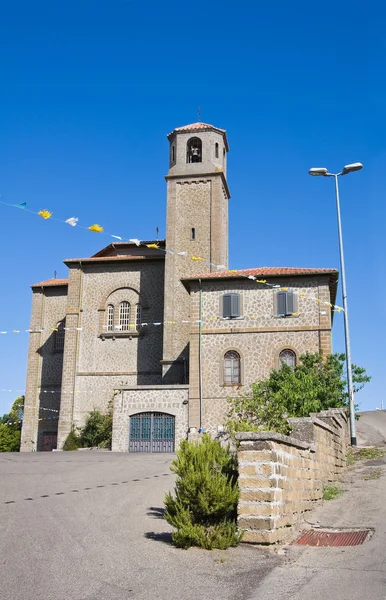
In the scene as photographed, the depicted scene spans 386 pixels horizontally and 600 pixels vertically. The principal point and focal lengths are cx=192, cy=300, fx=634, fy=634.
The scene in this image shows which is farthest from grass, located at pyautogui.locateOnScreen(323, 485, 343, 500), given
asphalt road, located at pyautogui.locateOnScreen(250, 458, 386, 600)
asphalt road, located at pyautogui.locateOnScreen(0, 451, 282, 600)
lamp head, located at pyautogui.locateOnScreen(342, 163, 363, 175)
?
lamp head, located at pyautogui.locateOnScreen(342, 163, 363, 175)

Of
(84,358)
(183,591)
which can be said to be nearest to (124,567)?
(183,591)

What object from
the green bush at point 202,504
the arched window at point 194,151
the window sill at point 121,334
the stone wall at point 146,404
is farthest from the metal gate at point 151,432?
the green bush at point 202,504

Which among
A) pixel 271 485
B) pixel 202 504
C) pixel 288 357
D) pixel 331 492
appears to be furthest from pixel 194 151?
pixel 202 504

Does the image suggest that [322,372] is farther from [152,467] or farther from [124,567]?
[124,567]

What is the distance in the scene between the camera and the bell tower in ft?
109

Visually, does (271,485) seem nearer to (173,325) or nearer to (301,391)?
(301,391)

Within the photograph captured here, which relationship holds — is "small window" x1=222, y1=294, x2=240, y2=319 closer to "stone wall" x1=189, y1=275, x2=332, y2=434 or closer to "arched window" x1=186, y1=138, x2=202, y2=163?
"stone wall" x1=189, y1=275, x2=332, y2=434

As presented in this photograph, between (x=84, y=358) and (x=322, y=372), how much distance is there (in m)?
14.1

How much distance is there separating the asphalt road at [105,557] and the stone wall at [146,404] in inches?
726

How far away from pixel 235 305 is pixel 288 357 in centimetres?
351

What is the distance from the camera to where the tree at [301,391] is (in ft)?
72.7

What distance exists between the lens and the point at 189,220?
35719mm

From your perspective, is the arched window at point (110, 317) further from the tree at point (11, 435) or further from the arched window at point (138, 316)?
the tree at point (11, 435)

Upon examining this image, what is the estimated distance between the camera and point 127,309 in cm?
3603
